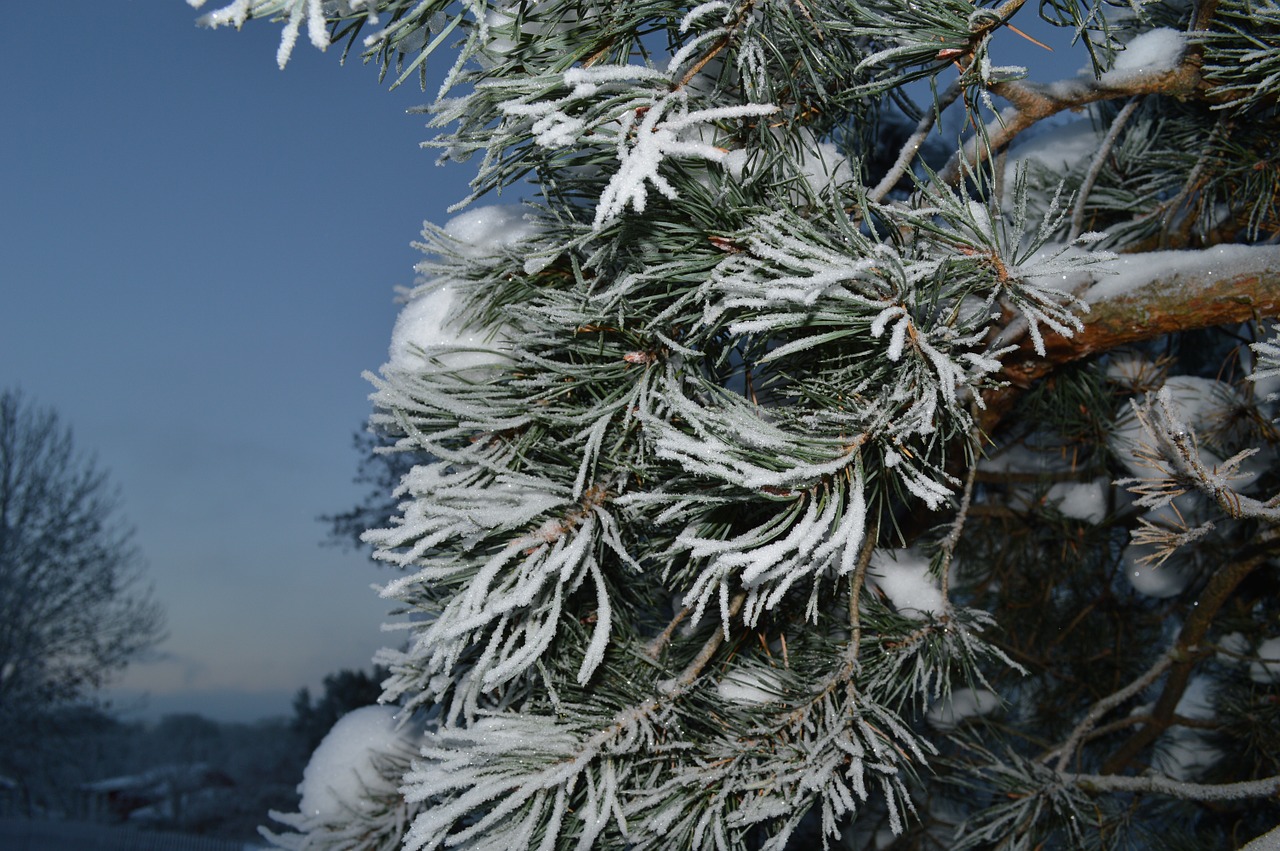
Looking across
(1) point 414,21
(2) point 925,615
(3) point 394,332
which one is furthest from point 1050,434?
(1) point 414,21

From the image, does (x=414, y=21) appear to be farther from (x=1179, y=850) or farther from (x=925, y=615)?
(x=1179, y=850)

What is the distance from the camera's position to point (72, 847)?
5875 mm

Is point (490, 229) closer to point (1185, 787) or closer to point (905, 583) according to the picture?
point (905, 583)

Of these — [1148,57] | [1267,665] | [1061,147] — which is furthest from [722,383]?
[1267,665]

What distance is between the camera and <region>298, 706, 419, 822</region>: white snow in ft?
3.90

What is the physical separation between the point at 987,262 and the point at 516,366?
0.47m

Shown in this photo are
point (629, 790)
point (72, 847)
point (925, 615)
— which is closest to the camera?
point (629, 790)

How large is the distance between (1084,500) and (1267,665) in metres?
0.42

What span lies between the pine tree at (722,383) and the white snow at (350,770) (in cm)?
3

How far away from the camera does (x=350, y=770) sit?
1.22m

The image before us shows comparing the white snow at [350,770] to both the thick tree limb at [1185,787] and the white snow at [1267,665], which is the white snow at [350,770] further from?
the white snow at [1267,665]

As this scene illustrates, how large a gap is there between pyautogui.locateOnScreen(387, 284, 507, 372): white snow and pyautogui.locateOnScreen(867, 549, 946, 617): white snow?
52 centimetres

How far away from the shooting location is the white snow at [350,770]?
1.19m

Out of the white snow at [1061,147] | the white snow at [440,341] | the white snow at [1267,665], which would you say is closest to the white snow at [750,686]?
the white snow at [440,341]
